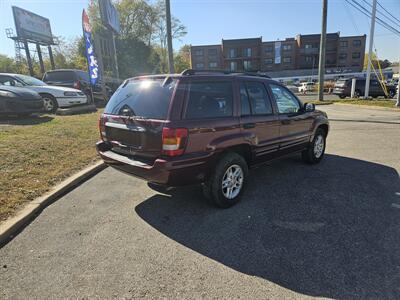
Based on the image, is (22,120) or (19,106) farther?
(22,120)

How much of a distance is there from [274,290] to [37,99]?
10.1 meters

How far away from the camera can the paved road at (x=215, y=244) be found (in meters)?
2.37

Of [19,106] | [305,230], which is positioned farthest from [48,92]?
[305,230]

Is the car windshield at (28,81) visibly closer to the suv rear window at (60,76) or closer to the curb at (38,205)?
the suv rear window at (60,76)

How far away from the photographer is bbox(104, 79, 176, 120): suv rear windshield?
332 cm

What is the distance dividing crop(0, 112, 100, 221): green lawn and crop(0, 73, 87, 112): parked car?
8.56 ft

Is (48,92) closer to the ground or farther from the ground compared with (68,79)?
closer to the ground

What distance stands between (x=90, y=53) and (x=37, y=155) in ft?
31.8

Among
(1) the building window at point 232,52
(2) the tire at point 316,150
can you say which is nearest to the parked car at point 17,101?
(2) the tire at point 316,150

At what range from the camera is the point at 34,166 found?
5148 millimetres

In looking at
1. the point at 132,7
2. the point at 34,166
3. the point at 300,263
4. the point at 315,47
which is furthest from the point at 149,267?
the point at 315,47

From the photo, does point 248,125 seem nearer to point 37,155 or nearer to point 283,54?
point 37,155

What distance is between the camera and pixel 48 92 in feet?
36.6

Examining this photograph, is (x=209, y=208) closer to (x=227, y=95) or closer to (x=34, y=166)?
(x=227, y=95)
